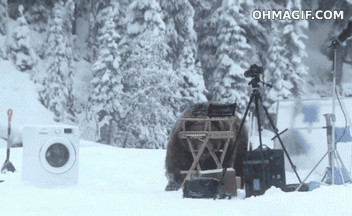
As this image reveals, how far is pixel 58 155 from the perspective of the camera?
24.4 ft

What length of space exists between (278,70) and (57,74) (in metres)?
8.80

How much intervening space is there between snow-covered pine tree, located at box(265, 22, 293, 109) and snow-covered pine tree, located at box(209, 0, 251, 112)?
112 centimetres

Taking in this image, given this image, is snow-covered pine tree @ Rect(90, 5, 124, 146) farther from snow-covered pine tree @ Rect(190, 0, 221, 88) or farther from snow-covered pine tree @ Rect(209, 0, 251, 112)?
snow-covered pine tree @ Rect(209, 0, 251, 112)

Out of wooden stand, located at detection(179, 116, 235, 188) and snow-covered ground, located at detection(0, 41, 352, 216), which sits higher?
wooden stand, located at detection(179, 116, 235, 188)

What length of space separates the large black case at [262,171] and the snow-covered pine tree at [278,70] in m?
14.3

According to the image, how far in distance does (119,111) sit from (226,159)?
12.6 m

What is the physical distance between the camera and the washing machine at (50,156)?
725 cm

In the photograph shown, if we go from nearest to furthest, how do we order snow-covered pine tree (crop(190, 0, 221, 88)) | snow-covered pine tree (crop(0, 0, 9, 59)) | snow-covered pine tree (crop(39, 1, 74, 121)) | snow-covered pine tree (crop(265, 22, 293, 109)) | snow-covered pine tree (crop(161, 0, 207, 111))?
snow-covered pine tree (crop(161, 0, 207, 111)) < snow-covered pine tree (crop(0, 0, 9, 59)) < snow-covered pine tree (crop(39, 1, 74, 121)) < snow-covered pine tree (crop(265, 22, 293, 109)) < snow-covered pine tree (crop(190, 0, 221, 88))

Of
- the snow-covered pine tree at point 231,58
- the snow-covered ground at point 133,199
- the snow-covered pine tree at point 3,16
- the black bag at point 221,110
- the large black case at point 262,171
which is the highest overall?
the snow-covered pine tree at point 3,16

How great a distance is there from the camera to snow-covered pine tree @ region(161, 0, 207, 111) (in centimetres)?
1916

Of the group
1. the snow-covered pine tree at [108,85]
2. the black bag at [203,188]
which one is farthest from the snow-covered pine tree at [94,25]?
the black bag at [203,188]

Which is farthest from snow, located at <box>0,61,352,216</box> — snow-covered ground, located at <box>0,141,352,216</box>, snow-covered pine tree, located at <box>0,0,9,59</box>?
snow-covered pine tree, located at <box>0,0,9,59</box>

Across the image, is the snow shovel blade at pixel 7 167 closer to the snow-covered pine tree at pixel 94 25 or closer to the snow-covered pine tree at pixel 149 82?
the snow-covered pine tree at pixel 149 82

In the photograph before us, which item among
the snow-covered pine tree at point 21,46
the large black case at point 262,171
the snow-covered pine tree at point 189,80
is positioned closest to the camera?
the large black case at point 262,171
